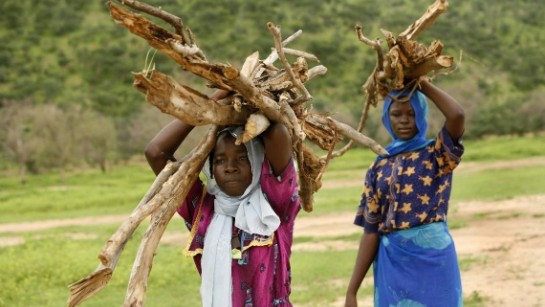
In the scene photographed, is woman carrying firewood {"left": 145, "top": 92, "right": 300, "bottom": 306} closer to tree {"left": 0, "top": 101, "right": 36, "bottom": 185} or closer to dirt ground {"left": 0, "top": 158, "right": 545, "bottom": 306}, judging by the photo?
dirt ground {"left": 0, "top": 158, "right": 545, "bottom": 306}

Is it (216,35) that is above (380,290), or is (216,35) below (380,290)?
below

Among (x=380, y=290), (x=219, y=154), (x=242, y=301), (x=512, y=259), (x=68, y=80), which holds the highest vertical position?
(x=219, y=154)

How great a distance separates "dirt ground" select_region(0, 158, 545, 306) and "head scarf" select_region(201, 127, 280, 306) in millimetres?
3897

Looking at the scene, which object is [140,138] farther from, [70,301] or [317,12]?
[70,301]

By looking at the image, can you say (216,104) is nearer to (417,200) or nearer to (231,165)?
(231,165)

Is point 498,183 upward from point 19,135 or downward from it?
upward

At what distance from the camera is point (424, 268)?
12.2ft

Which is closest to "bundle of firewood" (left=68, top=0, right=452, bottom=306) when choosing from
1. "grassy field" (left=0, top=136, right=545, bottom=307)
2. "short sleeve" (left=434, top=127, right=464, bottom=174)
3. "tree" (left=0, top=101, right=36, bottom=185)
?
"short sleeve" (left=434, top=127, right=464, bottom=174)

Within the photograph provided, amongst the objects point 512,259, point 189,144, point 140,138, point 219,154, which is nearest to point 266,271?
point 219,154

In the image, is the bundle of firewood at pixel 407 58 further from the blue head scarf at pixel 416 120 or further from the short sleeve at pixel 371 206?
the short sleeve at pixel 371 206

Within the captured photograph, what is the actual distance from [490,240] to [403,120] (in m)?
6.53

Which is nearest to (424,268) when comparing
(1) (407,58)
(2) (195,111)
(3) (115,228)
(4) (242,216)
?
(1) (407,58)

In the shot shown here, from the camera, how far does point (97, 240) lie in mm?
11680

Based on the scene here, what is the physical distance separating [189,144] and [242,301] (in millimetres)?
19671
